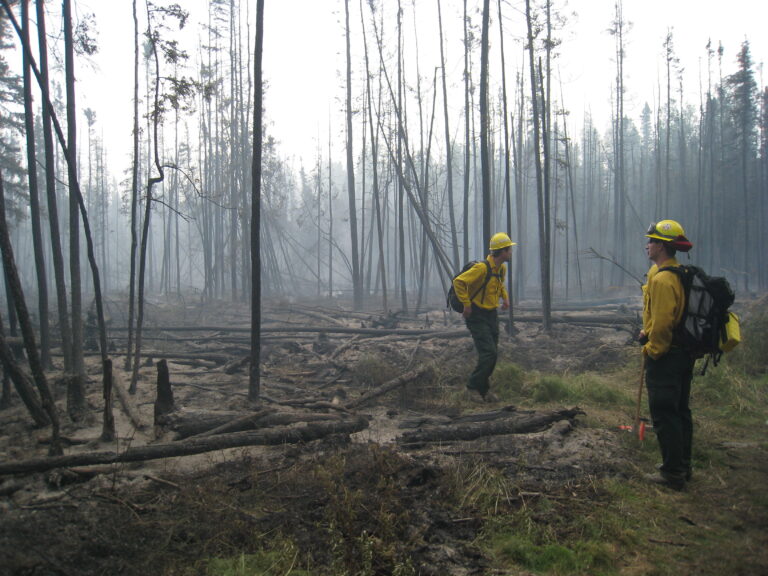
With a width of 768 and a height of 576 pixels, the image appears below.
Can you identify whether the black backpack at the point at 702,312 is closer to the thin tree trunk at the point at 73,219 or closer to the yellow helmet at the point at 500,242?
the yellow helmet at the point at 500,242

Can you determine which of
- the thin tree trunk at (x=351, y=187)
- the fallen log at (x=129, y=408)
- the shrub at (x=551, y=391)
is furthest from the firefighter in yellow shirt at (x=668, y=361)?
the thin tree trunk at (x=351, y=187)

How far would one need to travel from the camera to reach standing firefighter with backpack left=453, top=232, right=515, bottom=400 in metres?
6.05

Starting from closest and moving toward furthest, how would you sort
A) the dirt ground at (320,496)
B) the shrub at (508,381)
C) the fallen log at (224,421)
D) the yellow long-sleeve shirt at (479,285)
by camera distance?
the dirt ground at (320,496), the fallen log at (224,421), the yellow long-sleeve shirt at (479,285), the shrub at (508,381)

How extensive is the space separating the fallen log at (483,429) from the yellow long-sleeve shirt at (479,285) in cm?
153

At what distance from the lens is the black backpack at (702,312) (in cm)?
344

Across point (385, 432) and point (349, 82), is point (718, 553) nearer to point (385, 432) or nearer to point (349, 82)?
point (385, 432)

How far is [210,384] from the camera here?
25.0ft

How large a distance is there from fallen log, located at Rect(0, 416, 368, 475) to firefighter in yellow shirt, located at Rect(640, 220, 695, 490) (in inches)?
110

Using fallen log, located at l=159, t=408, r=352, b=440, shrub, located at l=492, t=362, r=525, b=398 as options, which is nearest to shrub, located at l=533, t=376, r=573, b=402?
shrub, located at l=492, t=362, r=525, b=398

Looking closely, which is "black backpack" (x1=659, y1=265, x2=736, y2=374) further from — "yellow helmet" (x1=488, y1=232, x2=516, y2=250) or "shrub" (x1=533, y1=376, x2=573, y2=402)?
"shrub" (x1=533, y1=376, x2=573, y2=402)

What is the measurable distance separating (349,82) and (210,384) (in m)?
15.8

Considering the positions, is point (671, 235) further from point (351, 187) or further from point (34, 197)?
point (351, 187)

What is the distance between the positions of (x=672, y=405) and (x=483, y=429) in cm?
179

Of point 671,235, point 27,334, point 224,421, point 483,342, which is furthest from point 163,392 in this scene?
point 671,235
